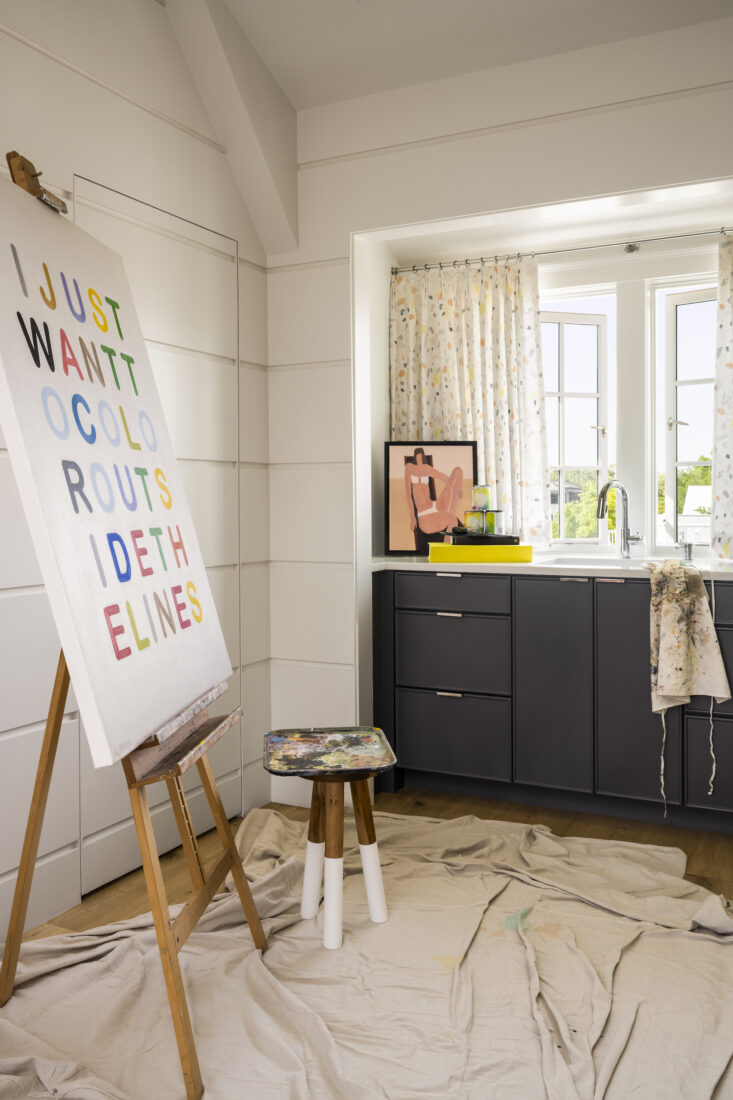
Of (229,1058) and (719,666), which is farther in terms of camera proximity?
(719,666)

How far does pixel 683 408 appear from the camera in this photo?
3.54 m

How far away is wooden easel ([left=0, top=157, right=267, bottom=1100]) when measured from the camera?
153cm

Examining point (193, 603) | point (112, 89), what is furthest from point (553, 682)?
point (112, 89)

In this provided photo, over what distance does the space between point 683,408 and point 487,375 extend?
2.83 feet

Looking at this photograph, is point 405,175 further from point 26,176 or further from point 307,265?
point 26,176

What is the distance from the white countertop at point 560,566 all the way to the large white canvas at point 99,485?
53.9 inches

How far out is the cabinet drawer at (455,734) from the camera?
10.3ft

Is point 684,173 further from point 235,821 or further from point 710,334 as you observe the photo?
point 235,821

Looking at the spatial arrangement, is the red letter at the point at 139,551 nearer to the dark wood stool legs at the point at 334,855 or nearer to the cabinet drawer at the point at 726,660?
the dark wood stool legs at the point at 334,855

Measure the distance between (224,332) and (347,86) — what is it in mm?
1045

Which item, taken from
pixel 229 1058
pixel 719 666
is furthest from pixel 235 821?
pixel 719 666

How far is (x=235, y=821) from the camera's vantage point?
3.10 metres

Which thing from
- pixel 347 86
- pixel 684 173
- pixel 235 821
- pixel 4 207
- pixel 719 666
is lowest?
pixel 235 821

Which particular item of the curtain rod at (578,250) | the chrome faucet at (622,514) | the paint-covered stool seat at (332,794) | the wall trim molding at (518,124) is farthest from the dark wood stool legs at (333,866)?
the curtain rod at (578,250)
